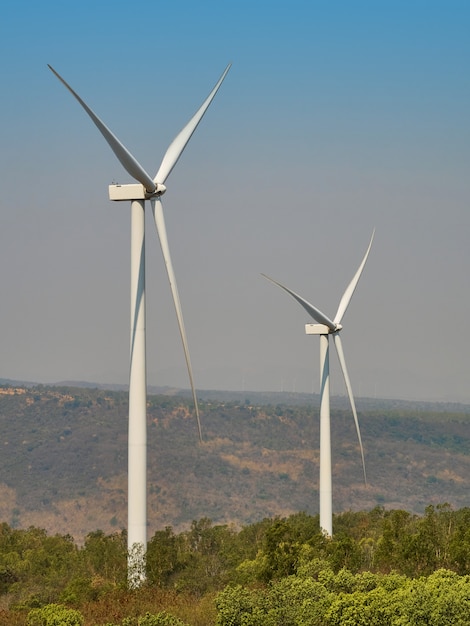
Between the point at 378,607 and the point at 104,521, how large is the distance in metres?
158

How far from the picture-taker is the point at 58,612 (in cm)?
3828

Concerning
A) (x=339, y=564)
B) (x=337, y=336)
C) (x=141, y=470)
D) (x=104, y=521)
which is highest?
(x=337, y=336)

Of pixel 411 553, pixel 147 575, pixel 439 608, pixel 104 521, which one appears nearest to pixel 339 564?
pixel 411 553

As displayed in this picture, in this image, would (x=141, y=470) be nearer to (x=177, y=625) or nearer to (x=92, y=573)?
(x=177, y=625)

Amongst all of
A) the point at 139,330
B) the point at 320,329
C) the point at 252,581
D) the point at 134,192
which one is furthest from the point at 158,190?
the point at 320,329

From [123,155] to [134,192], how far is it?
166 inches

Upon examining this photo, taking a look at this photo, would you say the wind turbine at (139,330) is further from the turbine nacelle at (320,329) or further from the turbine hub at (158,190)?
the turbine nacelle at (320,329)

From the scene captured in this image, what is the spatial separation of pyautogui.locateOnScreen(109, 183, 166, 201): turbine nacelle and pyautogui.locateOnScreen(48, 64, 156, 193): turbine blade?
0.22 metres

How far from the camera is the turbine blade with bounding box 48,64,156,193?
37787 millimetres

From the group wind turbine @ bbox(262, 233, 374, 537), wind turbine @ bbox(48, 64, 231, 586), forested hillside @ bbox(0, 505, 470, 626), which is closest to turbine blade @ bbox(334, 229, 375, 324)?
wind turbine @ bbox(262, 233, 374, 537)

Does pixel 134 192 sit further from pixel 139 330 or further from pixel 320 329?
pixel 320 329

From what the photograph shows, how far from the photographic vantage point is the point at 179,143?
47.0m

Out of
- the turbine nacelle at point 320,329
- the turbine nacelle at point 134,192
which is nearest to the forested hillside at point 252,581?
the turbine nacelle at point 320,329

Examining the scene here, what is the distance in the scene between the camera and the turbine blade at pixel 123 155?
37.8 meters
